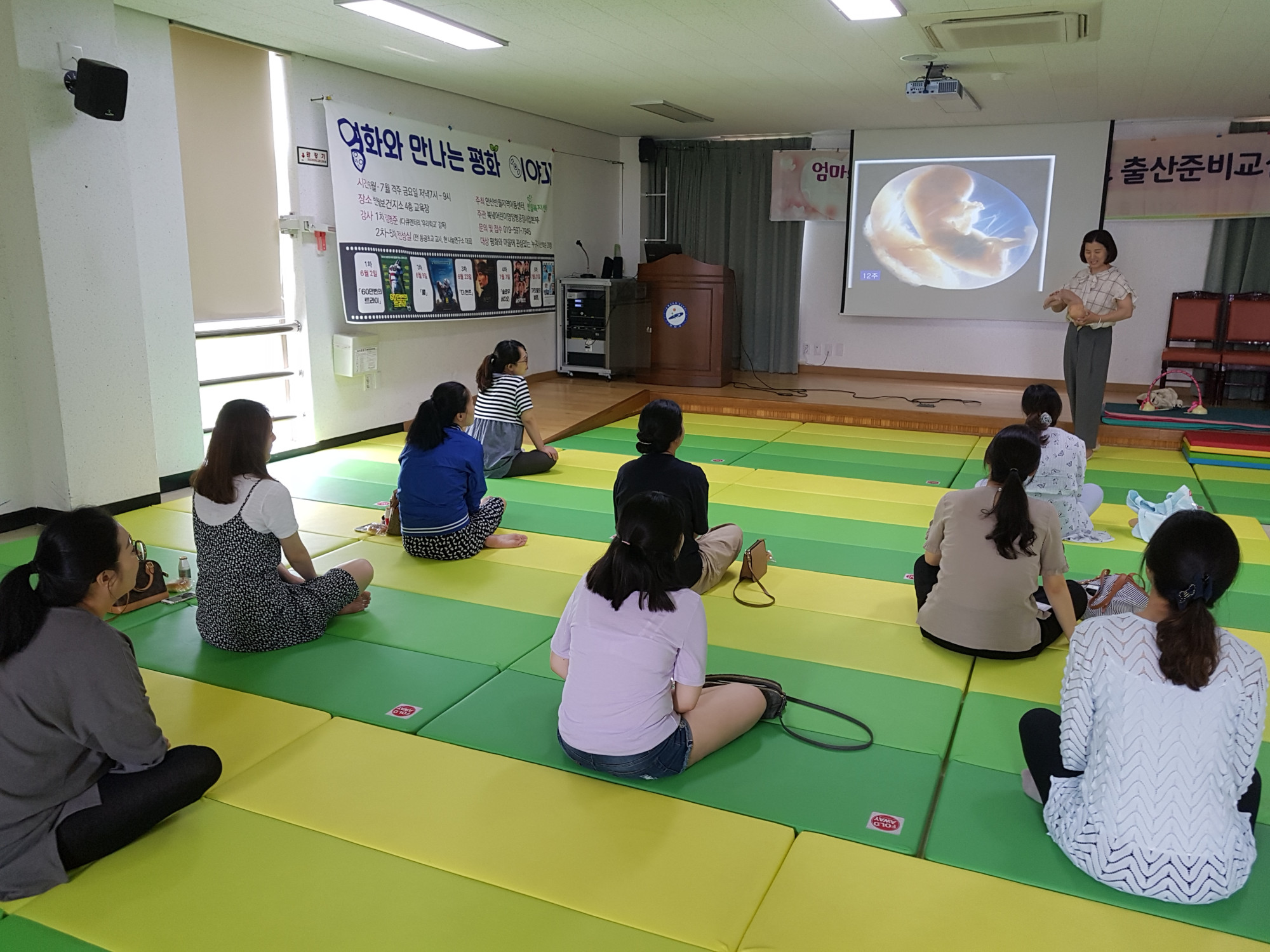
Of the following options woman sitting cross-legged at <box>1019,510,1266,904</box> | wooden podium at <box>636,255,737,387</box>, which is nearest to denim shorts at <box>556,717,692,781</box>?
woman sitting cross-legged at <box>1019,510,1266,904</box>

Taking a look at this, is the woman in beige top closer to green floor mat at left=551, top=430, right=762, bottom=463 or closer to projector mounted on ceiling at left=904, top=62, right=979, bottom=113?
green floor mat at left=551, top=430, right=762, bottom=463

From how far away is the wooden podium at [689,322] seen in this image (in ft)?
32.1

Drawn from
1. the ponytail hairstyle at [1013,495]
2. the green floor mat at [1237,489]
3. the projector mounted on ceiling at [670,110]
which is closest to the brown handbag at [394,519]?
the ponytail hairstyle at [1013,495]

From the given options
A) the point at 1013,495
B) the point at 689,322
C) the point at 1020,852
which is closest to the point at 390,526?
the point at 1013,495

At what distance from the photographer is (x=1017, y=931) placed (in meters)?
2.04

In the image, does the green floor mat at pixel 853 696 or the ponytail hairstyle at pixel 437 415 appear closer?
the green floor mat at pixel 853 696

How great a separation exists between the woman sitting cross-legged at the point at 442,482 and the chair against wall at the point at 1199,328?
7018 mm

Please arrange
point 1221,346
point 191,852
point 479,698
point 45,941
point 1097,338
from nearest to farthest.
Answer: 1. point 45,941
2. point 191,852
3. point 479,698
4. point 1097,338
5. point 1221,346

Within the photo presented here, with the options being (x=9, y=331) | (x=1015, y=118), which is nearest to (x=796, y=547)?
(x=9, y=331)

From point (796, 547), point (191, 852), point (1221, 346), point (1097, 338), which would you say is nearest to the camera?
point (191, 852)

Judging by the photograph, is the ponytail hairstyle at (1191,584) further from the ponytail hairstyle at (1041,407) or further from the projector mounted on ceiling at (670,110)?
the projector mounted on ceiling at (670,110)

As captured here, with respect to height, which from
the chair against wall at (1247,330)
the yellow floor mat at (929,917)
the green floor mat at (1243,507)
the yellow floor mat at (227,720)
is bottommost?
the yellow floor mat at (929,917)

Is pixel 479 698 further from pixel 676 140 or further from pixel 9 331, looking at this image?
pixel 676 140

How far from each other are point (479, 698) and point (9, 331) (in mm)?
3753
